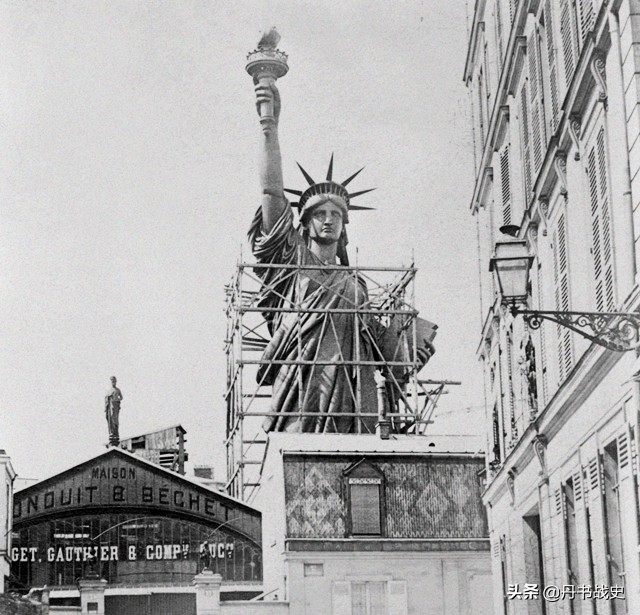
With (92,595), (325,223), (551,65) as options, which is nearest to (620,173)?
(551,65)

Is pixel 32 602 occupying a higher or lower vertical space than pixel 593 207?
lower

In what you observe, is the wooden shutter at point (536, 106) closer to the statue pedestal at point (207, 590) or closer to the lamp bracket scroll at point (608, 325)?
the lamp bracket scroll at point (608, 325)

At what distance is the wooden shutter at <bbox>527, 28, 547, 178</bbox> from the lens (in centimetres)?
2136

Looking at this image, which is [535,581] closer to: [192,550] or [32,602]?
[32,602]

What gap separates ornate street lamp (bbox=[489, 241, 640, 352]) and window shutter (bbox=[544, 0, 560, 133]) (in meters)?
5.66

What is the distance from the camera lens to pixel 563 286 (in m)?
19.6

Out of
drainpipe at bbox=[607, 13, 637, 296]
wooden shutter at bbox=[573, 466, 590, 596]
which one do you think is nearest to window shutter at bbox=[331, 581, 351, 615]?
wooden shutter at bbox=[573, 466, 590, 596]

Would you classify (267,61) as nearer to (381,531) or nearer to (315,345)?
(315,345)

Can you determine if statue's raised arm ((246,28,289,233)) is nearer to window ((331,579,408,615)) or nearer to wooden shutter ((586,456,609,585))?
window ((331,579,408,615))

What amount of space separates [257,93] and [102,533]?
60.8 ft

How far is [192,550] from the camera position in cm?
5556

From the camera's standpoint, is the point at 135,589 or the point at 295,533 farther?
the point at 135,589

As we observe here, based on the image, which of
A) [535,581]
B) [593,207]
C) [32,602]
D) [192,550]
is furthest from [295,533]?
[593,207]

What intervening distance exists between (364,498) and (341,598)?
10.4 feet
